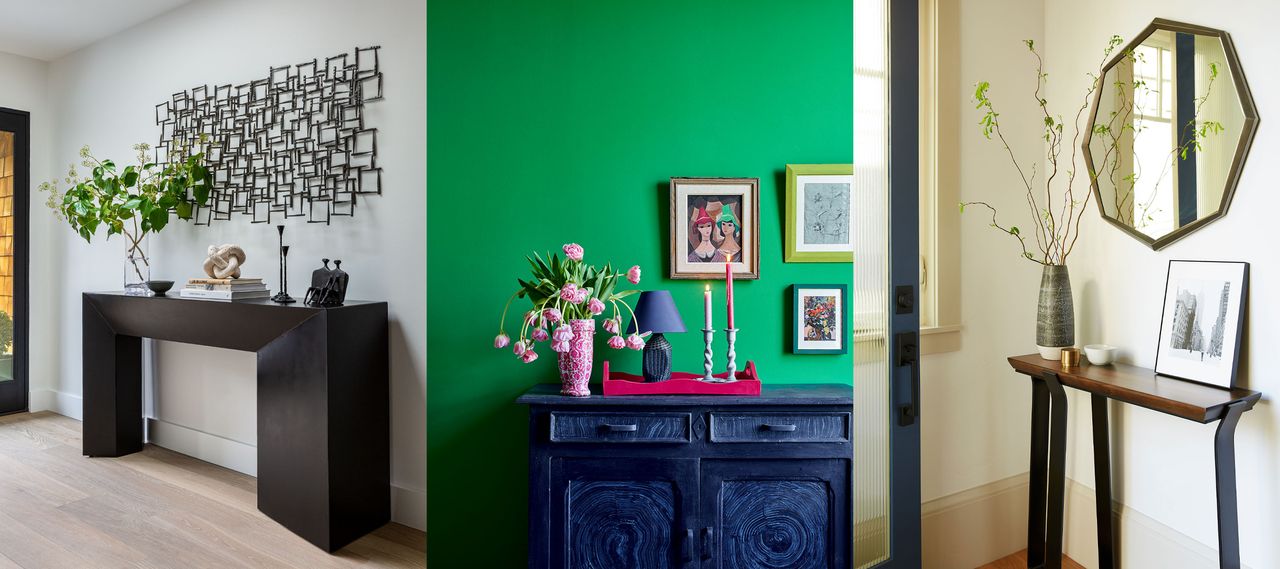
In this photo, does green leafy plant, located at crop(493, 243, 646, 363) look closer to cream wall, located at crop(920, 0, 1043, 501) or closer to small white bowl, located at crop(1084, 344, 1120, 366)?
cream wall, located at crop(920, 0, 1043, 501)

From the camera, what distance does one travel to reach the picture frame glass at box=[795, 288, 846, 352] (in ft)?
7.23

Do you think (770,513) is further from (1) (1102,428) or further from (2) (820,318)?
(1) (1102,428)

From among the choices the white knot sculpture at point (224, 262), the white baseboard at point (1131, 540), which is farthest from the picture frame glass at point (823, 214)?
the white knot sculpture at point (224, 262)

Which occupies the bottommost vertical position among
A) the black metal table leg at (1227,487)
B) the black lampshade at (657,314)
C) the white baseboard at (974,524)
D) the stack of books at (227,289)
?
the white baseboard at (974,524)

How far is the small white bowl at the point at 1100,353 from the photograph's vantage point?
175cm

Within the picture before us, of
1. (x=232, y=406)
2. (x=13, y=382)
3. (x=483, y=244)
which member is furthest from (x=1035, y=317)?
(x=13, y=382)

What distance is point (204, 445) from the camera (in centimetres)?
354

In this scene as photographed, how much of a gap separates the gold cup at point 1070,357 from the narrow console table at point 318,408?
2.54m

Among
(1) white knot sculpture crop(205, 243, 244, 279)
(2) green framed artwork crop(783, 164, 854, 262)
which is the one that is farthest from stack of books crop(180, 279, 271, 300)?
(2) green framed artwork crop(783, 164, 854, 262)

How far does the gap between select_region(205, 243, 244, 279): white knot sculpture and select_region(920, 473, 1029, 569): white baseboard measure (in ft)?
10.7

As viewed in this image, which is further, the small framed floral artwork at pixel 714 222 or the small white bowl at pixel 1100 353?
the small framed floral artwork at pixel 714 222

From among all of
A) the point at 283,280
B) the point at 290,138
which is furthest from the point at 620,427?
the point at 290,138

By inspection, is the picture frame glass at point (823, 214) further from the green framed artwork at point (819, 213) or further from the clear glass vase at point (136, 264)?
the clear glass vase at point (136, 264)

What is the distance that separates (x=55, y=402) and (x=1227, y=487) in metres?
6.77
